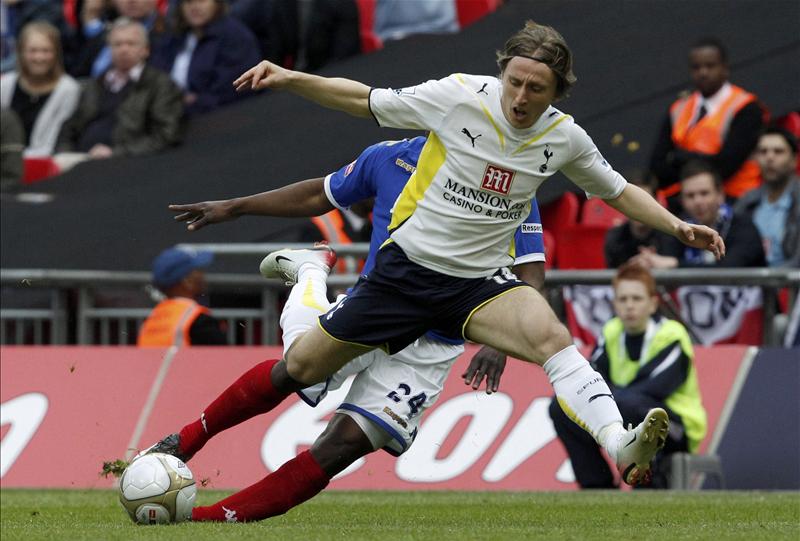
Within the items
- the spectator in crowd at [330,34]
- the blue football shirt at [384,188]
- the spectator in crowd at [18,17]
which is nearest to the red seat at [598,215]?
the spectator in crowd at [330,34]

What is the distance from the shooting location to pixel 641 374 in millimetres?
11156

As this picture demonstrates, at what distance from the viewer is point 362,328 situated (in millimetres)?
7504

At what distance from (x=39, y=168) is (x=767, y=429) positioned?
704cm

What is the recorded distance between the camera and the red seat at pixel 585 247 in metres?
13.3

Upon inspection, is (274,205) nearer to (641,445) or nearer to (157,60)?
(641,445)

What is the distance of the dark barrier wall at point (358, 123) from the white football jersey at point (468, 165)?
5.88 meters

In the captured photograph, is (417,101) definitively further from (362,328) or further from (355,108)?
(362,328)

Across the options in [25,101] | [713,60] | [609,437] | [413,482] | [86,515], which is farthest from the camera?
[25,101]

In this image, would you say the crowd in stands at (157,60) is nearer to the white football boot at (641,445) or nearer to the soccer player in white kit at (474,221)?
the soccer player in white kit at (474,221)

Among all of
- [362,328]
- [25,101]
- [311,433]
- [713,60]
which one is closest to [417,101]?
[362,328]

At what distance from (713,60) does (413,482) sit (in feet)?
14.0

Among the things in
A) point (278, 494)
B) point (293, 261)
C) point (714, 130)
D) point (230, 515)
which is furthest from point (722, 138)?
point (230, 515)

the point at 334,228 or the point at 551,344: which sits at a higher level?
the point at 551,344

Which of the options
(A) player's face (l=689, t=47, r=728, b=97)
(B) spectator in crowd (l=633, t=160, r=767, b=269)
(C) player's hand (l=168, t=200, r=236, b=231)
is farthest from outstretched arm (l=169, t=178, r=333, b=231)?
(A) player's face (l=689, t=47, r=728, b=97)
